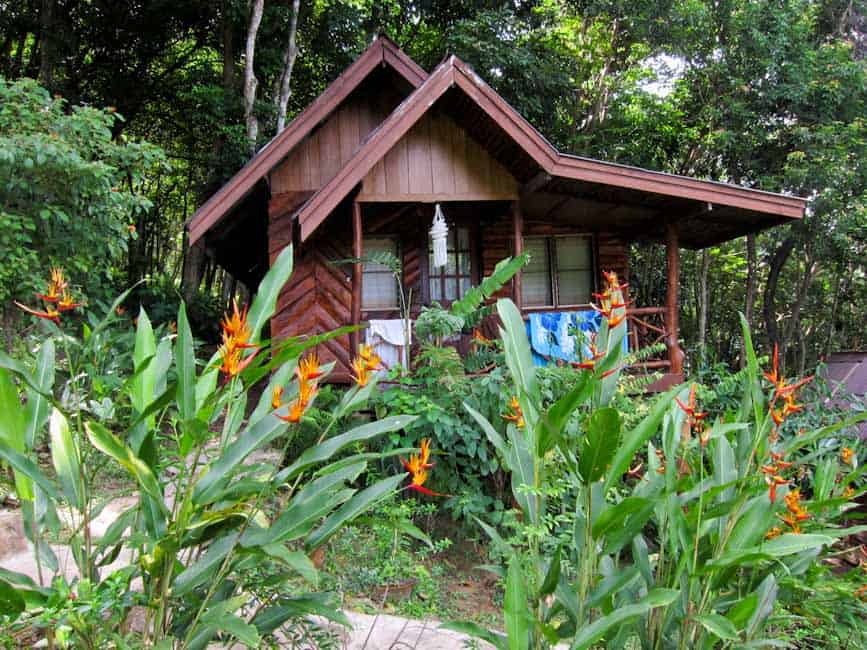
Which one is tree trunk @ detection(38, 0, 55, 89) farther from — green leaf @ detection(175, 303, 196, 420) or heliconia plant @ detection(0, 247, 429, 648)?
green leaf @ detection(175, 303, 196, 420)

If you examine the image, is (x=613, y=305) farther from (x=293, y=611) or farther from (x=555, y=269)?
(x=555, y=269)

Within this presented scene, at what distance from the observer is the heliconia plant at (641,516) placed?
1772 millimetres

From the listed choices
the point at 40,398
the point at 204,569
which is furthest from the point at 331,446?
the point at 40,398

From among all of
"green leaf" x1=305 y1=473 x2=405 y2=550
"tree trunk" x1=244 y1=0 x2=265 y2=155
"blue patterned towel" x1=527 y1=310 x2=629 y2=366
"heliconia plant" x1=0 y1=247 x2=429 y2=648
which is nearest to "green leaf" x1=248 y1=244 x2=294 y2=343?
"heliconia plant" x1=0 y1=247 x2=429 y2=648

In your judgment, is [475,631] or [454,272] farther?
[454,272]

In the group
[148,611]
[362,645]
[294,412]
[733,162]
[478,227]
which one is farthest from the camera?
[733,162]

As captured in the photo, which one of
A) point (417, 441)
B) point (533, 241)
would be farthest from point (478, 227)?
point (417, 441)

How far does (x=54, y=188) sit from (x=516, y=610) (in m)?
7.23

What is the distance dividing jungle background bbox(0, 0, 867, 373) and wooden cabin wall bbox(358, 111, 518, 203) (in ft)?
14.6

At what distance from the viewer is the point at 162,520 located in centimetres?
199

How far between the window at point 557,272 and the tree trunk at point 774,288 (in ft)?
20.0

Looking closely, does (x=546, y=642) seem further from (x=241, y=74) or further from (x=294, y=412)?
(x=241, y=74)

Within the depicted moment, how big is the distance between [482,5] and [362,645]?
14862 millimetres

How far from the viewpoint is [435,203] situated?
888 centimetres
